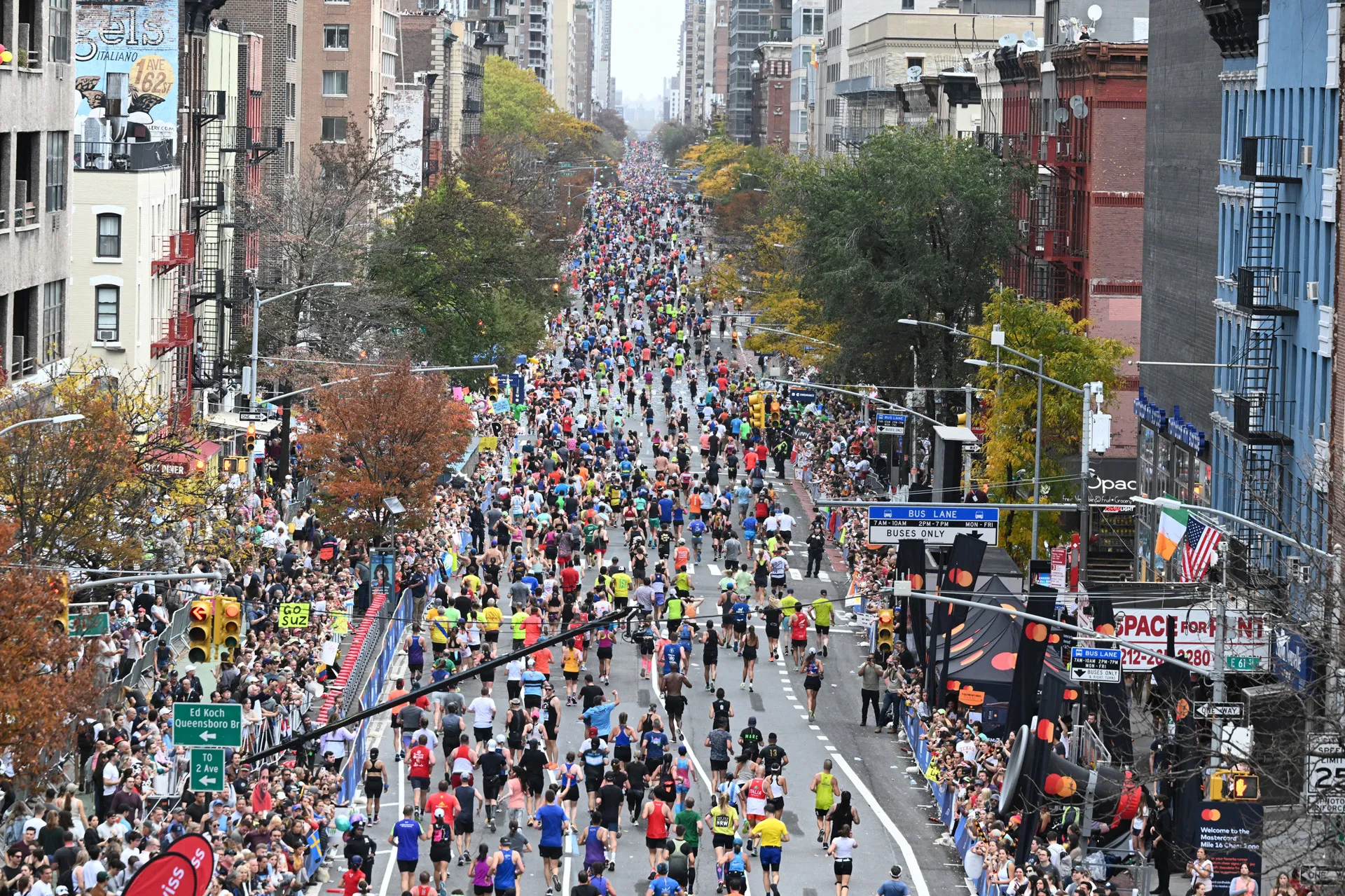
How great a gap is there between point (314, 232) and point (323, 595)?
29.5 meters

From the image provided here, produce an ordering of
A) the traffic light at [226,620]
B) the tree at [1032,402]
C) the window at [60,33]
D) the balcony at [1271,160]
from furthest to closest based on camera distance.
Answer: the tree at [1032,402] < the window at [60,33] < the balcony at [1271,160] < the traffic light at [226,620]

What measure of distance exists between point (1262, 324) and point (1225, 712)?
16.2 metres

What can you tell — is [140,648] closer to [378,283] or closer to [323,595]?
[323,595]

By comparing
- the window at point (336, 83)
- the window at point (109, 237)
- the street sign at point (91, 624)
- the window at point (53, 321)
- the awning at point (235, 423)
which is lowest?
the street sign at point (91, 624)

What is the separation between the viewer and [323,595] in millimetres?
40344

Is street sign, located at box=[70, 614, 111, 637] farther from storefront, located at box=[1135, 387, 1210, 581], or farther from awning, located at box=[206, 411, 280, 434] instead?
awning, located at box=[206, 411, 280, 434]

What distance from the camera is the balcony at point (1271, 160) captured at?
4035 centimetres

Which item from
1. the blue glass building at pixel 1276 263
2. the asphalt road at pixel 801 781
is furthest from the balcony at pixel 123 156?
the blue glass building at pixel 1276 263

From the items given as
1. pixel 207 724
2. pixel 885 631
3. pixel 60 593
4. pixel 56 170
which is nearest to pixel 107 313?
pixel 56 170

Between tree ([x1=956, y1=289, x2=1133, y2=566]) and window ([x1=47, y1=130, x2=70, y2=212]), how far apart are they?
67.4ft

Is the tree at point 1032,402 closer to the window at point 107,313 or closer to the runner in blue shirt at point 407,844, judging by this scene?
the window at point 107,313

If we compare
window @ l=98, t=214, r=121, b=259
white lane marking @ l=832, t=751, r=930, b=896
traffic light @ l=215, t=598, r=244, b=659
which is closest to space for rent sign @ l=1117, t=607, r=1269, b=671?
white lane marking @ l=832, t=751, r=930, b=896

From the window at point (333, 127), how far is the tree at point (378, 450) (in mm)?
55055

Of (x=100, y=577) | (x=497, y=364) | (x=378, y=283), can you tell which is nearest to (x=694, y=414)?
(x=497, y=364)
